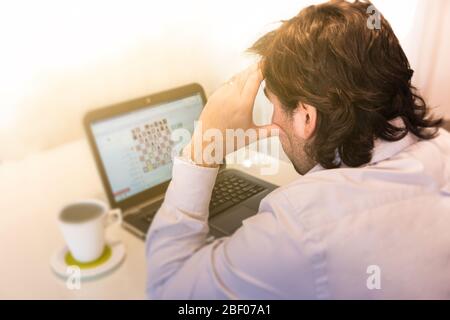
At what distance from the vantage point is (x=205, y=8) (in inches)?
37.8

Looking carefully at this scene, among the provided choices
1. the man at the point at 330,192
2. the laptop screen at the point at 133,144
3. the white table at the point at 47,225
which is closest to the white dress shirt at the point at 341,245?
the man at the point at 330,192

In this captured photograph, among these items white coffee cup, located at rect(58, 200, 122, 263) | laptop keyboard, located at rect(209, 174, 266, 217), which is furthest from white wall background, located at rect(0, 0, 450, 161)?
white coffee cup, located at rect(58, 200, 122, 263)

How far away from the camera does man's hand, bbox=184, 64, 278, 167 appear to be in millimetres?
636

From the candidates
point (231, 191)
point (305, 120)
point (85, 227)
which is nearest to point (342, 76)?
point (305, 120)

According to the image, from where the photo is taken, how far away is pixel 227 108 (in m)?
0.65

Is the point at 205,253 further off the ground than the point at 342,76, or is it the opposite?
the point at 342,76

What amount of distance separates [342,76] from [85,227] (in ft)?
1.44

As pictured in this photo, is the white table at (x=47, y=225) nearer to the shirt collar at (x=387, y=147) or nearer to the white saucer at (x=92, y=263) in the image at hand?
the white saucer at (x=92, y=263)

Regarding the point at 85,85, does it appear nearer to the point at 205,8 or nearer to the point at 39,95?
the point at 39,95

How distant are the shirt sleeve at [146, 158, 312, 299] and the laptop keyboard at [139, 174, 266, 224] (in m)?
0.12

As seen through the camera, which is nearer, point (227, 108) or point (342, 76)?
point (342, 76)

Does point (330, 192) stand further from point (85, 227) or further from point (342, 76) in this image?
point (85, 227)

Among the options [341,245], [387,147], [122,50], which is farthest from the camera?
[122,50]

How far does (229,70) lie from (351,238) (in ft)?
1.81
